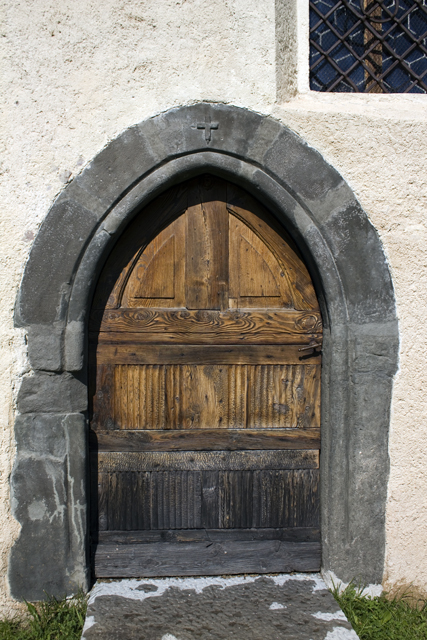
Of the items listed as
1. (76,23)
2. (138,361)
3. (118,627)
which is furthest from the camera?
(138,361)

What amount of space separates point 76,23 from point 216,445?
2.25m

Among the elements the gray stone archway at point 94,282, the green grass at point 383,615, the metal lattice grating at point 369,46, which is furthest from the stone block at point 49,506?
the metal lattice grating at point 369,46

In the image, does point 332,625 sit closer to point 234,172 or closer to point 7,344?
point 7,344

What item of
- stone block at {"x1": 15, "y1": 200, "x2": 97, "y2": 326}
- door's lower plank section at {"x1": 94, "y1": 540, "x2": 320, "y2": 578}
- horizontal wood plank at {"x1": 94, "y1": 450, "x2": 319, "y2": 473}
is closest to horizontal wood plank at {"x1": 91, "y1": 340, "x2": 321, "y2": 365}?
stone block at {"x1": 15, "y1": 200, "x2": 97, "y2": 326}

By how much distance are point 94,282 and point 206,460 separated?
113cm

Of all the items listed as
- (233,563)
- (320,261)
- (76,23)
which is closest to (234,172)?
(320,261)

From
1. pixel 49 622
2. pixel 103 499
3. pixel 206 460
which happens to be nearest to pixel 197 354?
pixel 206 460

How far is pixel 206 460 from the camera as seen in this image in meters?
2.42

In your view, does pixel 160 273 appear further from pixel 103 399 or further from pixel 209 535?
pixel 209 535

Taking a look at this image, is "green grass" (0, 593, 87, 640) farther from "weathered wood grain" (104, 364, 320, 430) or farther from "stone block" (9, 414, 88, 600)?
"weathered wood grain" (104, 364, 320, 430)

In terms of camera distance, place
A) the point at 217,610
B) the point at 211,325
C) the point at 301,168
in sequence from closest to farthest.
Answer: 1. the point at 217,610
2. the point at 301,168
3. the point at 211,325

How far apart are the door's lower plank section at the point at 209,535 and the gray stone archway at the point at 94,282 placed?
18 centimetres

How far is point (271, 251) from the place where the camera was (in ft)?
7.97

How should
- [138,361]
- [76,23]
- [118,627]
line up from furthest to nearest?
[138,361] → [76,23] → [118,627]
